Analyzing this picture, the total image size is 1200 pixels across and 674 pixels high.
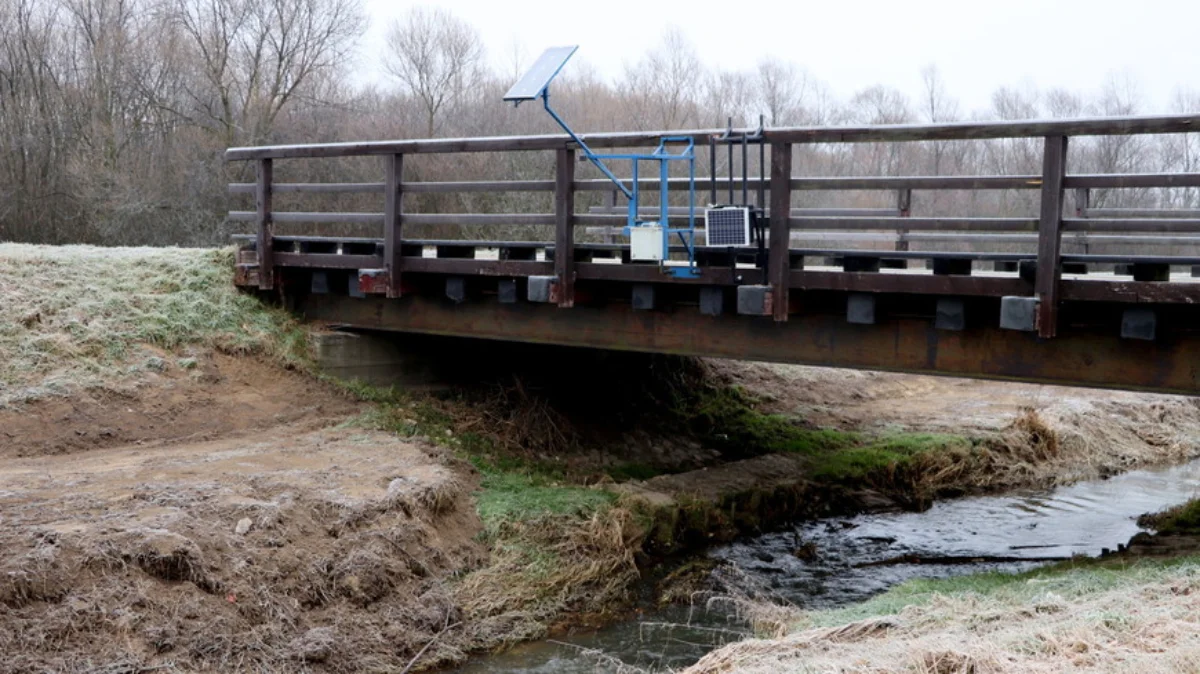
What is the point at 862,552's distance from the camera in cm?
1284

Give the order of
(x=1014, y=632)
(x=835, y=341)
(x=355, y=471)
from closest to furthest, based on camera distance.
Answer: (x=1014, y=632)
(x=835, y=341)
(x=355, y=471)

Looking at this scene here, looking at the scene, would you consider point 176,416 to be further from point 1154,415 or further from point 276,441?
point 1154,415

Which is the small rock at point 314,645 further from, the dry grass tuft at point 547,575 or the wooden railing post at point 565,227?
the wooden railing post at point 565,227

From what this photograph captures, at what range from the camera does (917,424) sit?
18688mm

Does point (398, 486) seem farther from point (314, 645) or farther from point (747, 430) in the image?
point (747, 430)

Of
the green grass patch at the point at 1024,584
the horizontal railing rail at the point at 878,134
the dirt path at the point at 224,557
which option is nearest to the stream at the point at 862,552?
the green grass patch at the point at 1024,584

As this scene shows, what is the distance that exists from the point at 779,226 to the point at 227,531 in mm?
5608

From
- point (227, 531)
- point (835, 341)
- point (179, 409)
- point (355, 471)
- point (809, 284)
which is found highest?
point (809, 284)

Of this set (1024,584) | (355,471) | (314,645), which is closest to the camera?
(314,645)

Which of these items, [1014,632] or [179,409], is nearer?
[1014,632]

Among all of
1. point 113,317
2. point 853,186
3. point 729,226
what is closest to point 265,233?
point 113,317

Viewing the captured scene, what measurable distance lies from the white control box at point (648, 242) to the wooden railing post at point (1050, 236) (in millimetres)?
3501

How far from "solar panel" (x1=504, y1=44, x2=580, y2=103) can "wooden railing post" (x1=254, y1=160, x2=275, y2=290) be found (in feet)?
17.0

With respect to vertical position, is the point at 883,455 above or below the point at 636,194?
below
